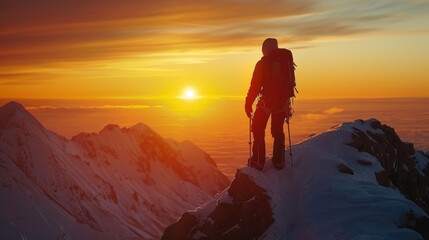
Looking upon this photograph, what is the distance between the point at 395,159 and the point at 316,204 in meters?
13.6

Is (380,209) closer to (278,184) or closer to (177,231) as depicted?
(278,184)

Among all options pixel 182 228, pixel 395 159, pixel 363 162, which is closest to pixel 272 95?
pixel 363 162

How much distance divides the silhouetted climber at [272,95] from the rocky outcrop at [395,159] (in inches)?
214

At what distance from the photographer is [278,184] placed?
734 inches

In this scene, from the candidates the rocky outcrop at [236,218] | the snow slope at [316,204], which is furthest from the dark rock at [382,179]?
the rocky outcrop at [236,218]

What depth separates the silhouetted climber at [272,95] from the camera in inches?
743

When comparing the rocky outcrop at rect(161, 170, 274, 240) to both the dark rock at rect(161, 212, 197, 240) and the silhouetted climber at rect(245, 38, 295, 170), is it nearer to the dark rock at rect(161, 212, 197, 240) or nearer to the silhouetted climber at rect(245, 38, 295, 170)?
the dark rock at rect(161, 212, 197, 240)

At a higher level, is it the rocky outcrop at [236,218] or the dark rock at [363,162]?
the dark rock at [363,162]

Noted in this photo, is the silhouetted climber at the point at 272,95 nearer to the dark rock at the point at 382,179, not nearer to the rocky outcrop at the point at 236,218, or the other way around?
the rocky outcrop at the point at 236,218

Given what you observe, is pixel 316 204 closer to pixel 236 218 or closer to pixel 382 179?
pixel 236 218

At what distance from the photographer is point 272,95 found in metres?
19.2

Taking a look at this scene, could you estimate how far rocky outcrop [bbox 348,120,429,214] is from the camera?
81.3ft

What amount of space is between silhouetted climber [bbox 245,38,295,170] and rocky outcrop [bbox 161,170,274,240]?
1314 millimetres

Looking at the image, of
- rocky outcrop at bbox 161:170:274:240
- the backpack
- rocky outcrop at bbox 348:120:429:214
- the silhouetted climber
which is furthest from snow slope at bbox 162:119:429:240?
→ the backpack
